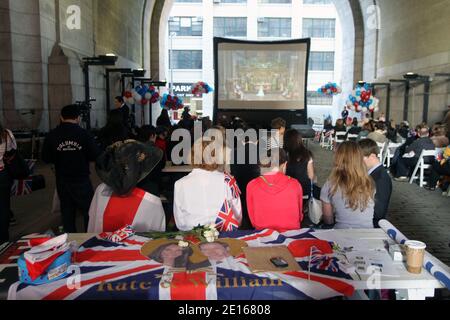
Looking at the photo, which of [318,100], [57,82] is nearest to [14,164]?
[57,82]

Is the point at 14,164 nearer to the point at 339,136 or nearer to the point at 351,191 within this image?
the point at 351,191

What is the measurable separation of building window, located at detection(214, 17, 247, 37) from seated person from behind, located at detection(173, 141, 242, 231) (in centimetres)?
3642

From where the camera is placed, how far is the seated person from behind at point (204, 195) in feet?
9.09

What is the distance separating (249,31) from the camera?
37.6 m

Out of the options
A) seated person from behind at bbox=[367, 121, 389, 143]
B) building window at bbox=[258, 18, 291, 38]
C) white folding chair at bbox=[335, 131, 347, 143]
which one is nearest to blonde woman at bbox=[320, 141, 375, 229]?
seated person from behind at bbox=[367, 121, 389, 143]

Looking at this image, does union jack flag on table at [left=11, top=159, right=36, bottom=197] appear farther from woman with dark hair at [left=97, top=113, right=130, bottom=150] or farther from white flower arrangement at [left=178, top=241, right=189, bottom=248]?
white flower arrangement at [left=178, top=241, right=189, bottom=248]

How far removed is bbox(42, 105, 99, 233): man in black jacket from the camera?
12.9 feet

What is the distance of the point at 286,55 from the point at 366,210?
12951 mm

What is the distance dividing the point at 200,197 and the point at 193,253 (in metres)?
0.67

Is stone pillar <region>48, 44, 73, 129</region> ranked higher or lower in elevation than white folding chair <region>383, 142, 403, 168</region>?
higher

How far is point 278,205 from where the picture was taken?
2.92m
